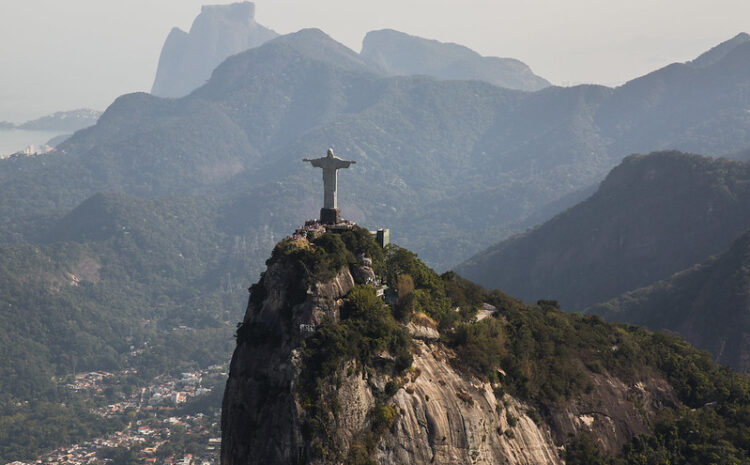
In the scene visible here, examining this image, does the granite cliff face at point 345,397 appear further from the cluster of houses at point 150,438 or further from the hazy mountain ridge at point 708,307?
the cluster of houses at point 150,438

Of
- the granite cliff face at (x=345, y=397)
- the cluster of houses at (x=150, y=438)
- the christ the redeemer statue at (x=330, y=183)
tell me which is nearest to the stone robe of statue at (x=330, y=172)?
the christ the redeemer statue at (x=330, y=183)

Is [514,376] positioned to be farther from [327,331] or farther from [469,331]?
[327,331]

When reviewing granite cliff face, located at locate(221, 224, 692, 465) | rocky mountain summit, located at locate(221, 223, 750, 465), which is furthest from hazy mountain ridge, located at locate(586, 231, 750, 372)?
granite cliff face, located at locate(221, 224, 692, 465)

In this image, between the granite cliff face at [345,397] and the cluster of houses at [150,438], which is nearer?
the granite cliff face at [345,397]

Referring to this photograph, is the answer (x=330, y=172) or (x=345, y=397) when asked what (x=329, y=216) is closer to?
(x=330, y=172)

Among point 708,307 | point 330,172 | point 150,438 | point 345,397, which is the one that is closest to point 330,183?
point 330,172

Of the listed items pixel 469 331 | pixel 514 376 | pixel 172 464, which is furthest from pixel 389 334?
pixel 172 464
